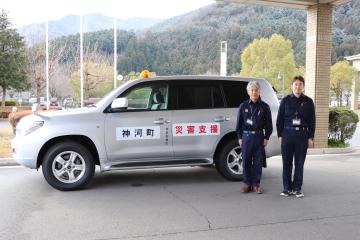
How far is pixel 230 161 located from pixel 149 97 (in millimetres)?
1919

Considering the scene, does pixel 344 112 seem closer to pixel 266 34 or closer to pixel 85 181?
pixel 85 181

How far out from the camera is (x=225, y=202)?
6.39m

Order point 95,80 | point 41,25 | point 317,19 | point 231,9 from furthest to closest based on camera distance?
point 231,9 → point 41,25 → point 95,80 → point 317,19

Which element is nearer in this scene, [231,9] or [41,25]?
[41,25]

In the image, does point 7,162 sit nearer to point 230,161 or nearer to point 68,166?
point 68,166

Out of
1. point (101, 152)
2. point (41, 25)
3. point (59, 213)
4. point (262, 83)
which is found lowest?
point (59, 213)

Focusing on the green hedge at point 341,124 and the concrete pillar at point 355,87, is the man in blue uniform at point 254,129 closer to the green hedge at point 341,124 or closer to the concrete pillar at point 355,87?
the green hedge at point 341,124

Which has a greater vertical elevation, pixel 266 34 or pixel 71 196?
pixel 266 34

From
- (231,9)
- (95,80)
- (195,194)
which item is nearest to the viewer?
(195,194)

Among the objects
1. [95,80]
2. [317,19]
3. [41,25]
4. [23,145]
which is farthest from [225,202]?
[41,25]

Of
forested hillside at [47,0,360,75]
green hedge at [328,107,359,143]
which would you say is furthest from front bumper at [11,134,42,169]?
forested hillside at [47,0,360,75]

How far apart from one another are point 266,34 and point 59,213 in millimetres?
63271

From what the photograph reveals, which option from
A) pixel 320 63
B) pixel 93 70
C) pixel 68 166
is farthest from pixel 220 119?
pixel 93 70

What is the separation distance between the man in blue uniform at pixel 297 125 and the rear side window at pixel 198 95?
4.86 feet
